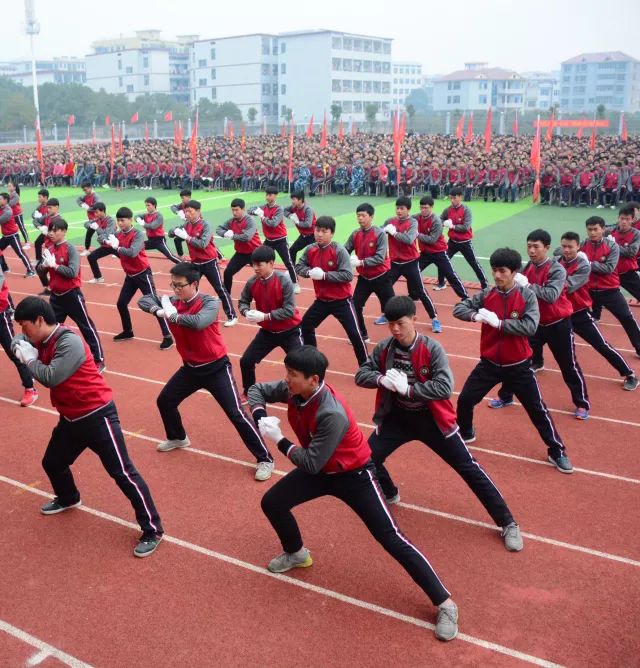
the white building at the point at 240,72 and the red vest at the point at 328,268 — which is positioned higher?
the white building at the point at 240,72

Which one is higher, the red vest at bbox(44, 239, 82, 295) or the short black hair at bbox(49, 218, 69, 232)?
the short black hair at bbox(49, 218, 69, 232)

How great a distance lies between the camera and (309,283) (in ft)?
46.3

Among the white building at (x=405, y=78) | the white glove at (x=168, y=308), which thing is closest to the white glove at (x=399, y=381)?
the white glove at (x=168, y=308)

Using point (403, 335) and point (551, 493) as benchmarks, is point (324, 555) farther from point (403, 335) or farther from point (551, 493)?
point (551, 493)

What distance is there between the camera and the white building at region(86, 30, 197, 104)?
97000mm

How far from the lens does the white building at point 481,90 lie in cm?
9812

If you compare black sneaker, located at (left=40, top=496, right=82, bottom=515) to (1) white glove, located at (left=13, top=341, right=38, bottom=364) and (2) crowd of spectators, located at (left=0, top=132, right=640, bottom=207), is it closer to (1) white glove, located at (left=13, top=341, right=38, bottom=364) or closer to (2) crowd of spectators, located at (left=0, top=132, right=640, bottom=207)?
(1) white glove, located at (left=13, top=341, right=38, bottom=364)

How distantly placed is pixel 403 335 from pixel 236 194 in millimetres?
25191

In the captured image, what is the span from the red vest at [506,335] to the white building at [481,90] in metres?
96.8

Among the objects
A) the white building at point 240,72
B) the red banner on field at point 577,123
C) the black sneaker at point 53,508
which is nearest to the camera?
the black sneaker at point 53,508

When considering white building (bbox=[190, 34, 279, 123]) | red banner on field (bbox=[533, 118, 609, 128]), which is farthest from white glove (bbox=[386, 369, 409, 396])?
white building (bbox=[190, 34, 279, 123])

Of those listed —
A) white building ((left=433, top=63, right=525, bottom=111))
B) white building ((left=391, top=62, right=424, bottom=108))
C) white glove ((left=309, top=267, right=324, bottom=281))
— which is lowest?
white glove ((left=309, top=267, right=324, bottom=281))

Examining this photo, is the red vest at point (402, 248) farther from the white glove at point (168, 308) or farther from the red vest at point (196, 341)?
the white glove at point (168, 308)

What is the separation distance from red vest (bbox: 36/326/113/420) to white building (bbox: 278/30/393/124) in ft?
261
